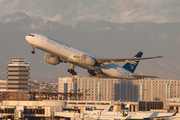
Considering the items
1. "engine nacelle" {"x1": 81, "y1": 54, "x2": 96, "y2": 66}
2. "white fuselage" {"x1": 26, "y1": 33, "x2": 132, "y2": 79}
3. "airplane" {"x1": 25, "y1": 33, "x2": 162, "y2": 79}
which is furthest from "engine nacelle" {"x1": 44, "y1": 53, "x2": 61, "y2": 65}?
"engine nacelle" {"x1": 81, "y1": 54, "x2": 96, "y2": 66}

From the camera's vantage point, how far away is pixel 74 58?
86.6m

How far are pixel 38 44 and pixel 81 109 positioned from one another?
5333 centimetres

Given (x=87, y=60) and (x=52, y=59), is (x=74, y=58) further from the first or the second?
(x=52, y=59)

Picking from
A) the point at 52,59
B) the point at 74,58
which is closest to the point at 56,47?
the point at 74,58

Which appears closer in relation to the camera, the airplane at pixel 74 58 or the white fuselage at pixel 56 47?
the white fuselage at pixel 56 47

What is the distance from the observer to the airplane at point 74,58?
84188 millimetres

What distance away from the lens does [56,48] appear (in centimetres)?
8469

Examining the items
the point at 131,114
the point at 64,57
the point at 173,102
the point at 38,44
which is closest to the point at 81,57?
the point at 64,57

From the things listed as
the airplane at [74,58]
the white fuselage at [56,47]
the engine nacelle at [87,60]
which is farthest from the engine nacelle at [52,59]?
the engine nacelle at [87,60]

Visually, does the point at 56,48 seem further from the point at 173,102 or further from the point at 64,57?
the point at 173,102

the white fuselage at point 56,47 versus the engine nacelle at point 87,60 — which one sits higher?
the white fuselage at point 56,47

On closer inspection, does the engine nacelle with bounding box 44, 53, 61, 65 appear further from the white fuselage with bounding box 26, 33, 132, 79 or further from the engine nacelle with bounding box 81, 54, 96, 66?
the engine nacelle with bounding box 81, 54, 96, 66

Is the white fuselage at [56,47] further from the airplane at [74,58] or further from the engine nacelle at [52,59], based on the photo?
the engine nacelle at [52,59]

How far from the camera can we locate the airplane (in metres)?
84.2
